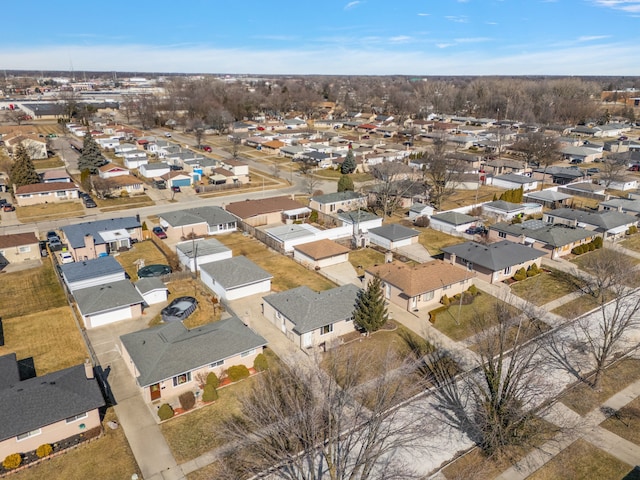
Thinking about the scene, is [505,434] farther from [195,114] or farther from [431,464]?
[195,114]

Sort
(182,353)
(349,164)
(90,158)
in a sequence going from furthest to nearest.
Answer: (349,164)
(90,158)
(182,353)

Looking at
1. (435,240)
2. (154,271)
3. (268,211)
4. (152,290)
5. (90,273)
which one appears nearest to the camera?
(152,290)

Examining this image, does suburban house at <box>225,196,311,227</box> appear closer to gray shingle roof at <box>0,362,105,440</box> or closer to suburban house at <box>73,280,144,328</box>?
suburban house at <box>73,280,144,328</box>

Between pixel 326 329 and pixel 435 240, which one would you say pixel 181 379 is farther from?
pixel 435 240

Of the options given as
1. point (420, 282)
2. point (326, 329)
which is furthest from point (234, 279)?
point (420, 282)

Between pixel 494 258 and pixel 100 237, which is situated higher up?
pixel 494 258
